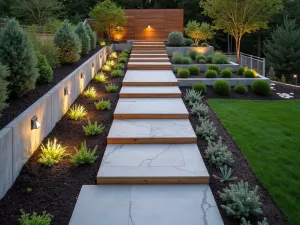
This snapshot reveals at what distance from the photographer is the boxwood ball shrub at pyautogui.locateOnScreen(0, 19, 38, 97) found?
525cm

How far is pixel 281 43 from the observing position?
23281 millimetres

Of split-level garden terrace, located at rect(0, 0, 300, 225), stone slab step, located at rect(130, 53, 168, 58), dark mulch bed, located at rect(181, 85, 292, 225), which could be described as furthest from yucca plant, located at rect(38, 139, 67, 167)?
stone slab step, located at rect(130, 53, 168, 58)

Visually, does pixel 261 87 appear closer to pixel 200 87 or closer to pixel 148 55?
pixel 200 87

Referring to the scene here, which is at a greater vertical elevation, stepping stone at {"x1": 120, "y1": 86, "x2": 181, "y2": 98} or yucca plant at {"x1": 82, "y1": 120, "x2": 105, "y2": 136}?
stepping stone at {"x1": 120, "y1": 86, "x2": 181, "y2": 98}

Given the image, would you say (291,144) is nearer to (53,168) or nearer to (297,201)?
(297,201)

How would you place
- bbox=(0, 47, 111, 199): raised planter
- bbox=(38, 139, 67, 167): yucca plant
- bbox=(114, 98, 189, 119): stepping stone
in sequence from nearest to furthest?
bbox=(0, 47, 111, 199): raised planter
bbox=(38, 139, 67, 167): yucca plant
bbox=(114, 98, 189, 119): stepping stone

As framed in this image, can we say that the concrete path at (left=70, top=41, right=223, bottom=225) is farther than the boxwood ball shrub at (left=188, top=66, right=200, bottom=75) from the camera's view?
No

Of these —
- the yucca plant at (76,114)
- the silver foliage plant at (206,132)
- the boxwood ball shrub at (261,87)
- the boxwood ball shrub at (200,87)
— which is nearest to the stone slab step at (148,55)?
the boxwood ball shrub at (200,87)

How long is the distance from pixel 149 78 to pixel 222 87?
6.86 feet

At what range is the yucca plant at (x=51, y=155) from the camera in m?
4.39

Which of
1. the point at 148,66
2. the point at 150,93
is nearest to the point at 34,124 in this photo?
the point at 150,93

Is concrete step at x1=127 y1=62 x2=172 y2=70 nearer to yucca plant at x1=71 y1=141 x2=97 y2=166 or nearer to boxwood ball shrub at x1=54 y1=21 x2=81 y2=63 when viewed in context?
boxwood ball shrub at x1=54 y1=21 x2=81 y2=63

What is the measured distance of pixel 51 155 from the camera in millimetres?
4535

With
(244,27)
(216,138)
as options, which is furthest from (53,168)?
(244,27)
